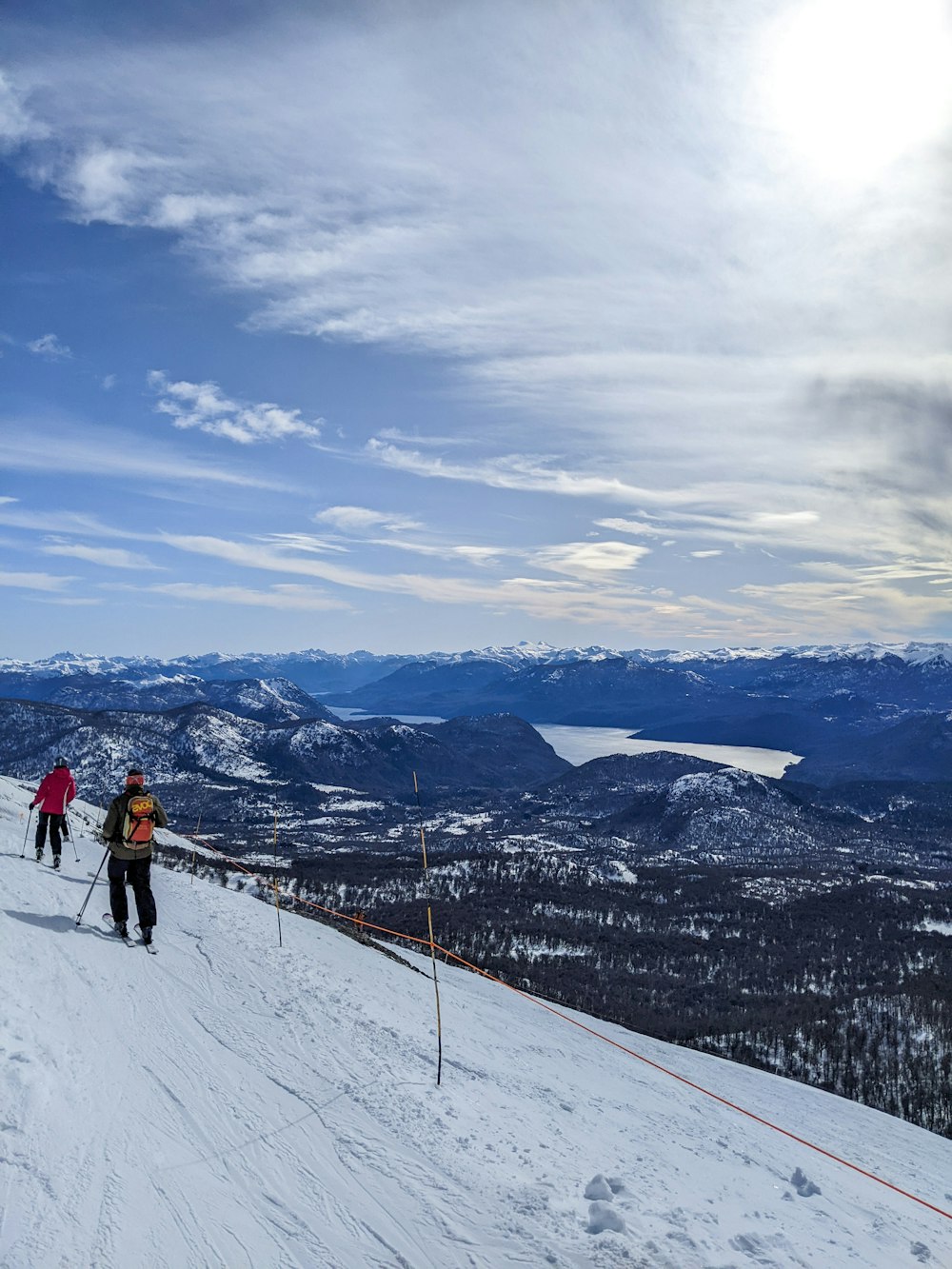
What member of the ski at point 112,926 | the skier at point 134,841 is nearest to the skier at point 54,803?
the ski at point 112,926

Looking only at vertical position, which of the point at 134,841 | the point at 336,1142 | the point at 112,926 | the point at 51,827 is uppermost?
the point at 134,841

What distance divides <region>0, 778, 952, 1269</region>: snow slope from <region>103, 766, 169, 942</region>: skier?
0.94m

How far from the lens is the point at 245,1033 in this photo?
1126 cm

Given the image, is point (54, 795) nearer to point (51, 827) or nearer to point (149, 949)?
point (51, 827)

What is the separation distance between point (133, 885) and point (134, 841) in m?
0.86

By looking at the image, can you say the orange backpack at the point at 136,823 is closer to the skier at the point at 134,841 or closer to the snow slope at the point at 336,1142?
the skier at the point at 134,841

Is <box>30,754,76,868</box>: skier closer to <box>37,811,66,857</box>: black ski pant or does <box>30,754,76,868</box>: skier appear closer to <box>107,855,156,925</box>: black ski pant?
<box>37,811,66,857</box>: black ski pant

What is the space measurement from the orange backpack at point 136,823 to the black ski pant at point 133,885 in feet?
1.21

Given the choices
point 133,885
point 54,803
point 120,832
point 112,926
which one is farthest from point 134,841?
point 54,803

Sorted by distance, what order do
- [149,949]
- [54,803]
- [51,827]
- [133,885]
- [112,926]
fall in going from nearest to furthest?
[133,885], [149,949], [112,926], [54,803], [51,827]

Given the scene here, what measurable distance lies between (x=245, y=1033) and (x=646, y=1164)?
6.42 m

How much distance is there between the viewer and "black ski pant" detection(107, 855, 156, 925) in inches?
538

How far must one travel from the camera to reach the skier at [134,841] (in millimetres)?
13641

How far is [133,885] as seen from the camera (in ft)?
44.7
